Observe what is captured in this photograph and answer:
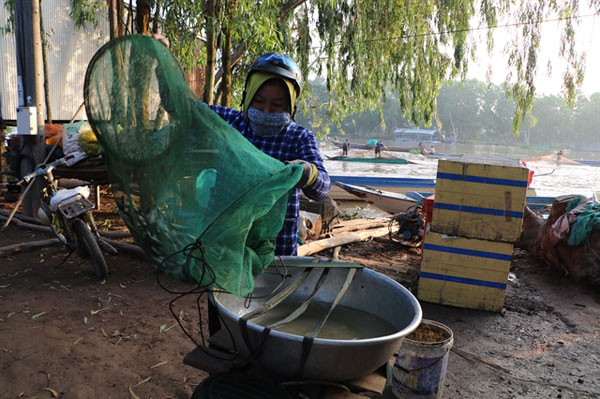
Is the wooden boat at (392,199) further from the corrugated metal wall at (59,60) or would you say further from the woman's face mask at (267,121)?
the woman's face mask at (267,121)

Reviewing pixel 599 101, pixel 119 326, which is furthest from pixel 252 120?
pixel 599 101

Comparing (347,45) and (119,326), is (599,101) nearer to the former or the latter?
(347,45)

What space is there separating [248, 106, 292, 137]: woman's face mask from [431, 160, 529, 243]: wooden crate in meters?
2.71

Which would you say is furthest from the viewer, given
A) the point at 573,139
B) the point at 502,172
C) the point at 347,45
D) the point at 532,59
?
the point at 573,139

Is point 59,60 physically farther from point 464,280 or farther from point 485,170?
point 464,280

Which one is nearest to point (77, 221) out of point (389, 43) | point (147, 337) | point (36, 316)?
point (36, 316)

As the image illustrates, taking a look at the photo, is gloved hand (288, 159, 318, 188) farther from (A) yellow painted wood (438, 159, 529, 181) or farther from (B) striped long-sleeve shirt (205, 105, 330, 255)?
(A) yellow painted wood (438, 159, 529, 181)

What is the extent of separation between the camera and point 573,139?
6650cm

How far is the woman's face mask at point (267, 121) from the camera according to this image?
2104 mm

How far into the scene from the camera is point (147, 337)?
3.26m

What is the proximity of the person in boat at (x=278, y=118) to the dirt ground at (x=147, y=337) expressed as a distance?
4.89 feet

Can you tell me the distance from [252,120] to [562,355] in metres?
3.53

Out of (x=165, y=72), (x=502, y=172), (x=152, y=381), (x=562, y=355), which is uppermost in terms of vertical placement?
(x=165, y=72)

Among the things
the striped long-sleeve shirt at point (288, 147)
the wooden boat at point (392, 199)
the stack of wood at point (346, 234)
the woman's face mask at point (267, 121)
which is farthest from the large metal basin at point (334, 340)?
the wooden boat at point (392, 199)
